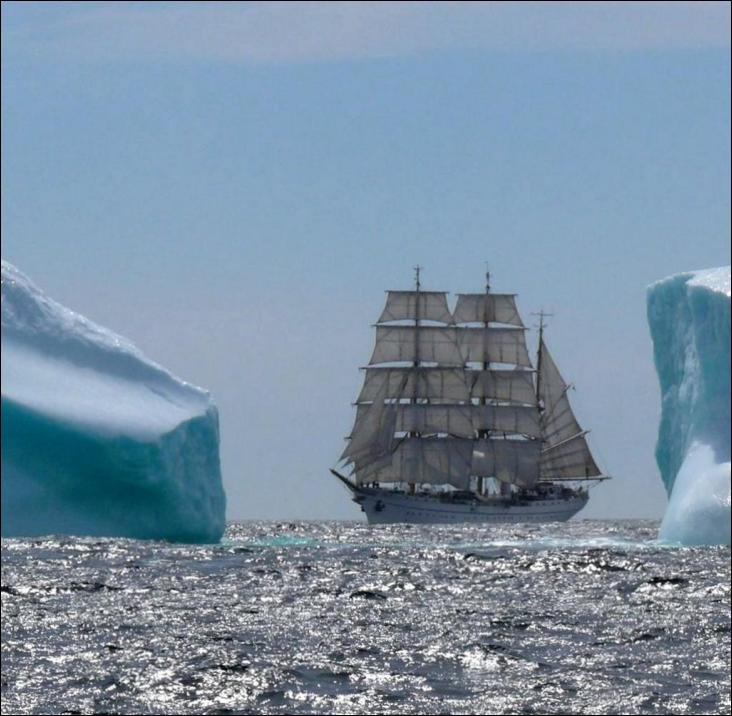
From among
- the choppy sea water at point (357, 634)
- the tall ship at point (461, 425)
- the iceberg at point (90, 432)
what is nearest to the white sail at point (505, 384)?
the tall ship at point (461, 425)

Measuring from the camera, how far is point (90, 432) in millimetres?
38438

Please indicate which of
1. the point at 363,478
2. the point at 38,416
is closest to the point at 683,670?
the point at 38,416

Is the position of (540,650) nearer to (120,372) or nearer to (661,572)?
(661,572)

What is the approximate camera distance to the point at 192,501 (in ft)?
136

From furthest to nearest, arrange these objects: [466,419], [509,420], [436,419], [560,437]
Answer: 1. [560,437]
2. [509,420]
3. [466,419]
4. [436,419]

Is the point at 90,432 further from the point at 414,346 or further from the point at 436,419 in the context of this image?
the point at 436,419

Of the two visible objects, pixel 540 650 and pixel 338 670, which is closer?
pixel 338 670

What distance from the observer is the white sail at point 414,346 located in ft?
289

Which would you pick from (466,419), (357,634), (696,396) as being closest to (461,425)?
(466,419)

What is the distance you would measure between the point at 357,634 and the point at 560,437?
66.5m

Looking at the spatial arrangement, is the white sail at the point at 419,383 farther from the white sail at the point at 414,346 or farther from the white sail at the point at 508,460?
the white sail at the point at 508,460

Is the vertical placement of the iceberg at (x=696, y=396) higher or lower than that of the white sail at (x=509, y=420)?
lower

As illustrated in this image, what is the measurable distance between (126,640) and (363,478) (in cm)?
6374

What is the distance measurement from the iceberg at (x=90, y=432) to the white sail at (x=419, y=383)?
4537 centimetres
